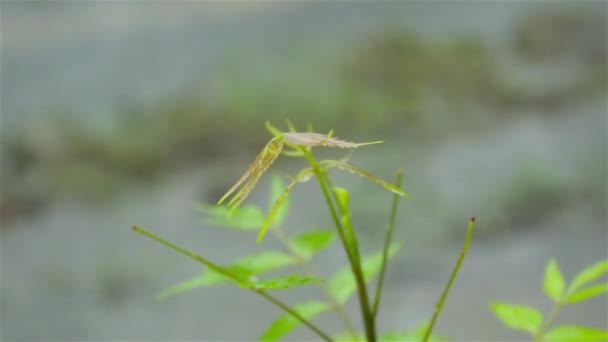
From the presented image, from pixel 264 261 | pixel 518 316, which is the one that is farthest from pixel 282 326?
pixel 518 316

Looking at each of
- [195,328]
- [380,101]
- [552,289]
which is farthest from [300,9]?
[552,289]

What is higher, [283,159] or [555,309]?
[283,159]

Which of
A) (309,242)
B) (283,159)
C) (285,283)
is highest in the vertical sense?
(283,159)

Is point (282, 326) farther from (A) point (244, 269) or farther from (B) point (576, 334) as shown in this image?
(B) point (576, 334)

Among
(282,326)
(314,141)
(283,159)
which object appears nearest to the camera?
(314,141)

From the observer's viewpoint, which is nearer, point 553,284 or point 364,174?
A: point 364,174

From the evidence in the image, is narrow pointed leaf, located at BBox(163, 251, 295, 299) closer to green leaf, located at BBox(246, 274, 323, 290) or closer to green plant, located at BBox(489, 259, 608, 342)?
green leaf, located at BBox(246, 274, 323, 290)
